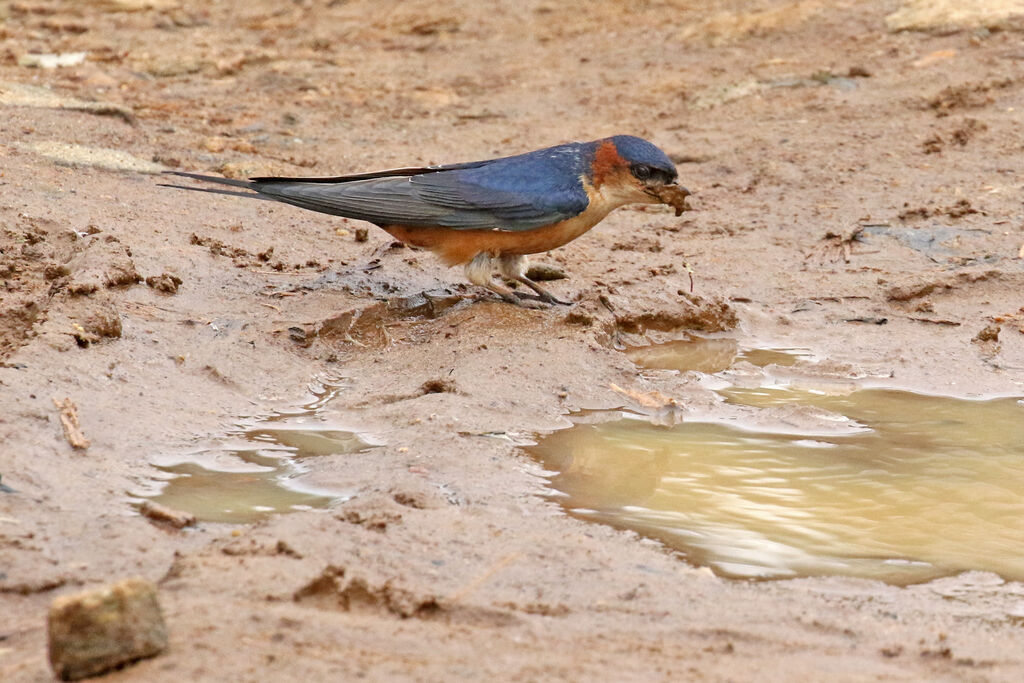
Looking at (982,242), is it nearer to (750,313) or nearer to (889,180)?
(889,180)

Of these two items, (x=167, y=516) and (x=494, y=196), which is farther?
(x=494, y=196)

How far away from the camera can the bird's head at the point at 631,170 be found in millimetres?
5277

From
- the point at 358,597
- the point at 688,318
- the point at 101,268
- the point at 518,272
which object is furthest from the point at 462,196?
the point at 358,597

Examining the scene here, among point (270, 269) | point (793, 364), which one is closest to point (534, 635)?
point (793, 364)

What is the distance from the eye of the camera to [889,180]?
7254mm

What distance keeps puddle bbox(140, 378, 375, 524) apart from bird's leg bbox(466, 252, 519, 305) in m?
1.16

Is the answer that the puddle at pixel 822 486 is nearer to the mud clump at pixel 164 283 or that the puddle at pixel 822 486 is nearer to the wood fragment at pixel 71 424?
the wood fragment at pixel 71 424

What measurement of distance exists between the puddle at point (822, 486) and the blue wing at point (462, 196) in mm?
1157

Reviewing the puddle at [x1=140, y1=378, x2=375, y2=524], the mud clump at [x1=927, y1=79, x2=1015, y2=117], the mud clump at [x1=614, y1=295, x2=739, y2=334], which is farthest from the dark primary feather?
the mud clump at [x1=927, y1=79, x2=1015, y2=117]

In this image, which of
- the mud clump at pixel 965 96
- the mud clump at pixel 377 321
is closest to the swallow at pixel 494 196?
the mud clump at pixel 377 321

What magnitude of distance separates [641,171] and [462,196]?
2.67ft

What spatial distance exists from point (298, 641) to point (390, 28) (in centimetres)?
939

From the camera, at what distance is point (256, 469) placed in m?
3.77

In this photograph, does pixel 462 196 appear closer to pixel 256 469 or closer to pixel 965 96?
pixel 256 469
